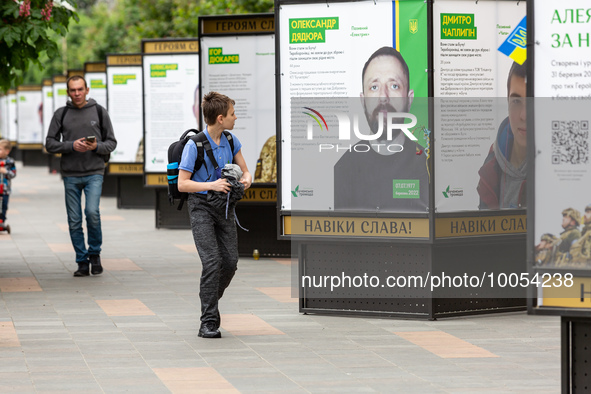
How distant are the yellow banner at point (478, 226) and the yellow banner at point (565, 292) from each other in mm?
2992

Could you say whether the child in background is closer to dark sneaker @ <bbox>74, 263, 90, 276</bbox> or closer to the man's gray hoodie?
the man's gray hoodie

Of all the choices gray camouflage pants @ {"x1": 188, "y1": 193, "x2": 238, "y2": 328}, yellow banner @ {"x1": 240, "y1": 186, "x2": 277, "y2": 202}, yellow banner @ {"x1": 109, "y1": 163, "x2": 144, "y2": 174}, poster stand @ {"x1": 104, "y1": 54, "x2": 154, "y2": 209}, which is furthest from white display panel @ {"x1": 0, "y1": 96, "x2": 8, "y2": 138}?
gray camouflage pants @ {"x1": 188, "y1": 193, "x2": 238, "y2": 328}

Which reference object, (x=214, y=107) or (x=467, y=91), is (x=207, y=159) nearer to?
(x=214, y=107)

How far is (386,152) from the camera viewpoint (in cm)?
833

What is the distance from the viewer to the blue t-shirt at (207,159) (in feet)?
25.2

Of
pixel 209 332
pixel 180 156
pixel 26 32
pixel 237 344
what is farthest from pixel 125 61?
pixel 237 344

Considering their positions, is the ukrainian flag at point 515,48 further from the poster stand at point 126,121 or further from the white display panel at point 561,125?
the poster stand at point 126,121

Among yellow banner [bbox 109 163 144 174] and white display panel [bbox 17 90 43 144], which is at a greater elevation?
white display panel [bbox 17 90 43 144]

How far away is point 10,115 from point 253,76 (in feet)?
127

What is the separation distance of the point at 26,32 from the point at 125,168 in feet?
33.9

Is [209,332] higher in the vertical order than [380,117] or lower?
lower

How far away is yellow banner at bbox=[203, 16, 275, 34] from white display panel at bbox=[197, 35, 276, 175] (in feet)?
0.27

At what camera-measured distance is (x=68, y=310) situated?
9000 millimetres

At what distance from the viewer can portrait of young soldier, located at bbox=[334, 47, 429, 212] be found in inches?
325
